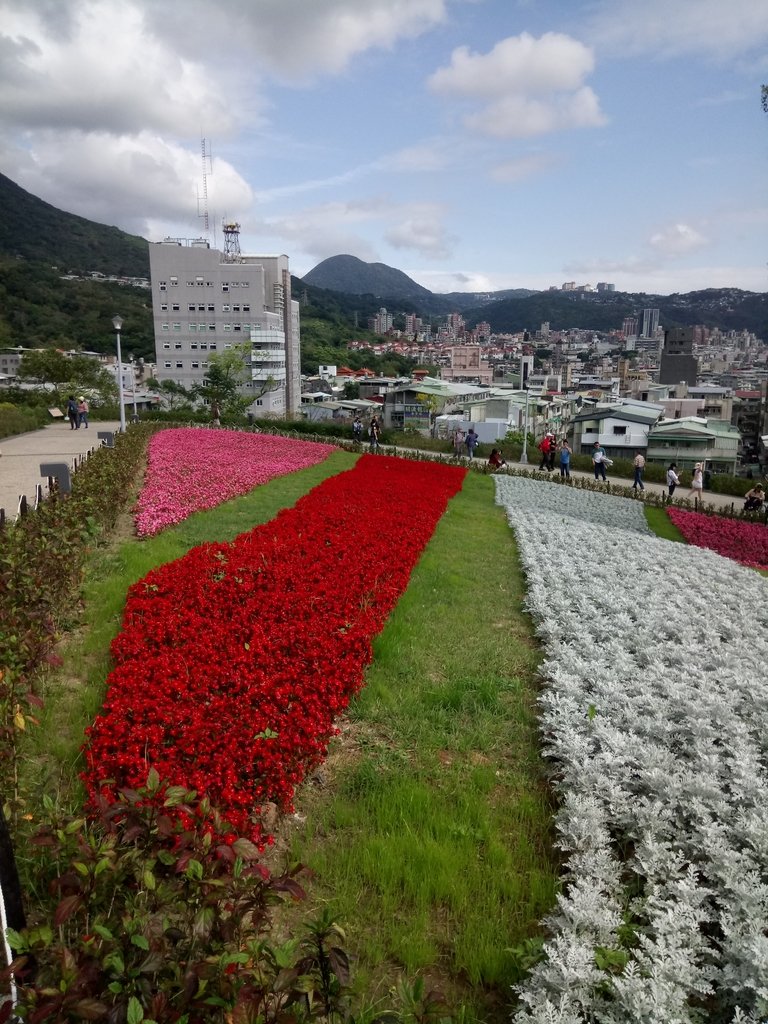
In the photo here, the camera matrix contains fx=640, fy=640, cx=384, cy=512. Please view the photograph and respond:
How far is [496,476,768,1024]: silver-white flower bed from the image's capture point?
108 inches

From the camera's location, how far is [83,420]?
27.0 m

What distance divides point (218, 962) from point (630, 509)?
59.9ft

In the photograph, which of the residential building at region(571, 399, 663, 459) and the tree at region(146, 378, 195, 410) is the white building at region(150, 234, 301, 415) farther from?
the residential building at region(571, 399, 663, 459)

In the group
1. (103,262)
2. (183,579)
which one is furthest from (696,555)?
(103,262)

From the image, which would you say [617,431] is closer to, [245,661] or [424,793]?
[245,661]

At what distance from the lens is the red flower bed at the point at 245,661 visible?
149 inches

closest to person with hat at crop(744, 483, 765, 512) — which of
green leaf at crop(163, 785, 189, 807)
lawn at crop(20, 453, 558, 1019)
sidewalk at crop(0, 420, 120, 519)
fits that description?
lawn at crop(20, 453, 558, 1019)

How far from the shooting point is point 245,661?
5004 mm

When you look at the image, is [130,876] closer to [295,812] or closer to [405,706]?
[295,812]

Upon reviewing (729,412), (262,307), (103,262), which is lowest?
(729,412)

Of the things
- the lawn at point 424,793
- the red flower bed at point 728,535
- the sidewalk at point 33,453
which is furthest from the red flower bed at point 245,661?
the red flower bed at point 728,535

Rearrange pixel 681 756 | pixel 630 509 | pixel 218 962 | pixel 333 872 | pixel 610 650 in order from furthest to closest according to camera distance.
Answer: pixel 630 509 < pixel 610 650 < pixel 681 756 < pixel 333 872 < pixel 218 962

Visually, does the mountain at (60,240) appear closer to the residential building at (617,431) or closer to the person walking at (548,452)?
the residential building at (617,431)

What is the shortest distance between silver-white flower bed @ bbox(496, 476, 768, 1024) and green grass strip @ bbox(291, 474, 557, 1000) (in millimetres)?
223
